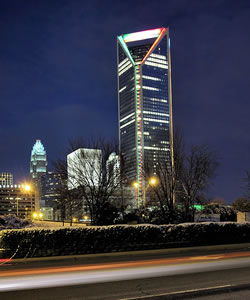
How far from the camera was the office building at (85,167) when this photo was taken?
3053 centimetres

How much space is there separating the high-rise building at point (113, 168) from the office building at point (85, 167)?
2.60 ft

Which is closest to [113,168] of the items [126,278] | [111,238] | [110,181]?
[110,181]

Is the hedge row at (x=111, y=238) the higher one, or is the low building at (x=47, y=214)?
the hedge row at (x=111, y=238)

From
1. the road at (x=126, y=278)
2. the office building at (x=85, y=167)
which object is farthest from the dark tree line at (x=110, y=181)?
the road at (x=126, y=278)

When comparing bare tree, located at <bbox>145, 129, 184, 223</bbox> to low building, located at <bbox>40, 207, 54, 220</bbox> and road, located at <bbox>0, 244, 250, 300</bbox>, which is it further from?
low building, located at <bbox>40, 207, 54, 220</bbox>

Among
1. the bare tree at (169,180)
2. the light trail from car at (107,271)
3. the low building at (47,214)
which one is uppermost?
the bare tree at (169,180)

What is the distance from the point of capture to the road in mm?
9695

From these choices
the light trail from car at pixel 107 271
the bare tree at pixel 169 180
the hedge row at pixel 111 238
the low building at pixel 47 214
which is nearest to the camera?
the light trail from car at pixel 107 271

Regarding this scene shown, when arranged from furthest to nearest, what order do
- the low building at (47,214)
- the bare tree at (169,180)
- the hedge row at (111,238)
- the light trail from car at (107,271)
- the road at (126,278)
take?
the low building at (47,214) → the bare tree at (169,180) → the hedge row at (111,238) → the light trail from car at (107,271) → the road at (126,278)

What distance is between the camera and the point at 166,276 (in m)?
12.1

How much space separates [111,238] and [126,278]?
7865 millimetres

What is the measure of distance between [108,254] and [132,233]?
2.49 meters

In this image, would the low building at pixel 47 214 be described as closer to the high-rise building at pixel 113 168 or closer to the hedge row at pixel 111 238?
the high-rise building at pixel 113 168

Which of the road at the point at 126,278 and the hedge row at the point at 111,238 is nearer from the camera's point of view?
the road at the point at 126,278
